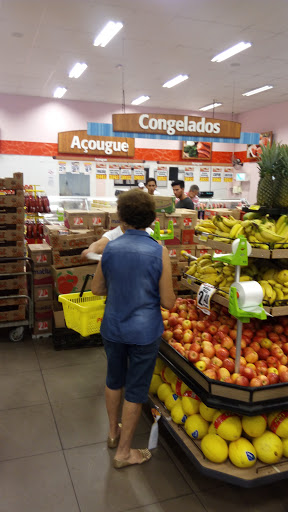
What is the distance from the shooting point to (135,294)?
2430 millimetres

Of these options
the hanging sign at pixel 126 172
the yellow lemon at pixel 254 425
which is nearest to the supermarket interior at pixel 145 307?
the yellow lemon at pixel 254 425

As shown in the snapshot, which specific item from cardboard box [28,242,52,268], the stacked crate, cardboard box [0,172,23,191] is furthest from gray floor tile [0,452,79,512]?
cardboard box [0,172,23,191]

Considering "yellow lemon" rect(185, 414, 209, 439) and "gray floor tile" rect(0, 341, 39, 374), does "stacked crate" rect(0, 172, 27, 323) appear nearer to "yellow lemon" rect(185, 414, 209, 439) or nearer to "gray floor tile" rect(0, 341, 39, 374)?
"gray floor tile" rect(0, 341, 39, 374)

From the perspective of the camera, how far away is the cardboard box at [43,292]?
4922mm

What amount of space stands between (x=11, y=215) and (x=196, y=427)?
319 centimetres

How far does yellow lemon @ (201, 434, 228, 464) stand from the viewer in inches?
93.9

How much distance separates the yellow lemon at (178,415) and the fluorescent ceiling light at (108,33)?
584 centimetres

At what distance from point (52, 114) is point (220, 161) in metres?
5.88

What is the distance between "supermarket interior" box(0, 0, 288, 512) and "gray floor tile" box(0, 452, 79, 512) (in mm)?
11

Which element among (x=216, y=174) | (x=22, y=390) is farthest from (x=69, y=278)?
(x=216, y=174)

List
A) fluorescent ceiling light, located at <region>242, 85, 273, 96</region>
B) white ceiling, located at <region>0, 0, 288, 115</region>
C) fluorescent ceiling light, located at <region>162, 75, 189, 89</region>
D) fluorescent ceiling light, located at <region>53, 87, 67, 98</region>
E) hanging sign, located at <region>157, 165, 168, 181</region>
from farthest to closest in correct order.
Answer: hanging sign, located at <region>157, 165, 168, 181</region>
fluorescent ceiling light, located at <region>53, 87, 67, 98</region>
fluorescent ceiling light, located at <region>242, 85, 273, 96</region>
fluorescent ceiling light, located at <region>162, 75, 189, 89</region>
white ceiling, located at <region>0, 0, 288, 115</region>

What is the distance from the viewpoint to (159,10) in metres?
5.84

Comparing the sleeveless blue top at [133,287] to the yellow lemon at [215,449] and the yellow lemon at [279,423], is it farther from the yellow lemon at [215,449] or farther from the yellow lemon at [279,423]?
the yellow lemon at [279,423]

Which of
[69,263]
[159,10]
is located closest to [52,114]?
[159,10]
